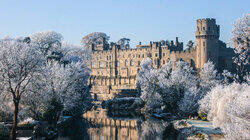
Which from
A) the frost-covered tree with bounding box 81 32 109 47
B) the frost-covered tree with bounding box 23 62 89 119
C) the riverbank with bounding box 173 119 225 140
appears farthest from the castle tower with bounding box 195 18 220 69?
the frost-covered tree with bounding box 81 32 109 47

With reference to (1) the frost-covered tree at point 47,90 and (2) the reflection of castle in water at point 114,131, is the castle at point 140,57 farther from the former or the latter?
(1) the frost-covered tree at point 47,90

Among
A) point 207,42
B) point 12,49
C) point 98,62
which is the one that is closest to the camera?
point 12,49

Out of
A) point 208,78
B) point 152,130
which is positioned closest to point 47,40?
point 208,78

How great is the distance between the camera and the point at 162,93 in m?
51.6

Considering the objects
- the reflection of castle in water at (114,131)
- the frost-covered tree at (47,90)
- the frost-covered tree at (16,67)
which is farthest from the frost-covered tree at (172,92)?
the frost-covered tree at (16,67)

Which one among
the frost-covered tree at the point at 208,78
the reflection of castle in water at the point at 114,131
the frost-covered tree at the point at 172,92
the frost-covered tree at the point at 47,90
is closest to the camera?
the frost-covered tree at the point at 47,90

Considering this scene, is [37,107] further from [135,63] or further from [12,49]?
[135,63]

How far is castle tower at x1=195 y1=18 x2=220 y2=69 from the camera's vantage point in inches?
2813

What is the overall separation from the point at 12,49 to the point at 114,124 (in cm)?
2047

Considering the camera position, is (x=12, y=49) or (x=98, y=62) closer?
(x=12, y=49)

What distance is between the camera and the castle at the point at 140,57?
7175 cm

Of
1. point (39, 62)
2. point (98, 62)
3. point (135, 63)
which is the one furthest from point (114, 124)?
point (98, 62)

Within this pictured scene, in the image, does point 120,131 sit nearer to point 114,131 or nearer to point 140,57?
point 114,131

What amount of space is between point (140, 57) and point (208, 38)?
26798mm
